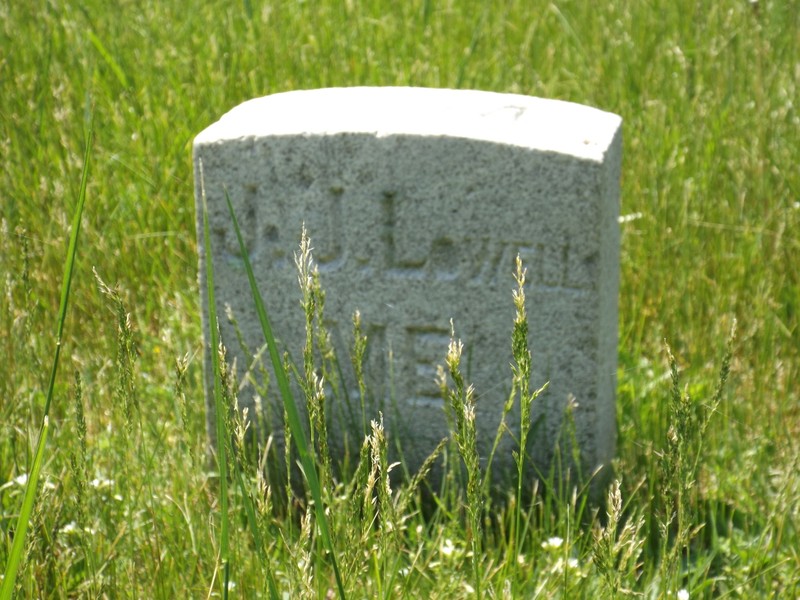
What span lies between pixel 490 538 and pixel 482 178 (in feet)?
2.55

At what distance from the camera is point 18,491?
225 cm

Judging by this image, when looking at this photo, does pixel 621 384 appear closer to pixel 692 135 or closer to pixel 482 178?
pixel 482 178

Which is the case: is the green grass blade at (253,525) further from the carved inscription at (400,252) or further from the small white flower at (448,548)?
the carved inscription at (400,252)

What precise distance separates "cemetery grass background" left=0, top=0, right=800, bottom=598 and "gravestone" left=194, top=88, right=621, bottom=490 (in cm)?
19

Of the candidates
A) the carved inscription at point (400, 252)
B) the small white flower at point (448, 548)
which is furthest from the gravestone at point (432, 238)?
→ the small white flower at point (448, 548)

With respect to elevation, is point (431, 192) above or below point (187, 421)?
above

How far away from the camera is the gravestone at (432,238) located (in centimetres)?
231

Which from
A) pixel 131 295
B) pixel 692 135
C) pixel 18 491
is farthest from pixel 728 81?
pixel 18 491

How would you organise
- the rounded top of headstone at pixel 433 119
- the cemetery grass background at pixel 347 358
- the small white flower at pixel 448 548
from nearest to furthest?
1. the cemetery grass background at pixel 347 358
2. the small white flower at pixel 448 548
3. the rounded top of headstone at pixel 433 119

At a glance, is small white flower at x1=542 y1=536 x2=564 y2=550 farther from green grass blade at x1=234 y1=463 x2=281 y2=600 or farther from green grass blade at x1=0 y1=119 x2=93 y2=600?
green grass blade at x1=0 y1=119 x2=93 y2=600

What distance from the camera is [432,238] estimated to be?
7.91ft

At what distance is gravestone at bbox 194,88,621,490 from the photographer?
2.31 metres

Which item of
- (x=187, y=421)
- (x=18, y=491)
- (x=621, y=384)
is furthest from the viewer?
(x=621, y=384)

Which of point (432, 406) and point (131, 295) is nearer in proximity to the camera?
point (432, 406)
